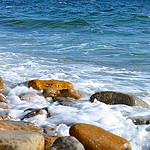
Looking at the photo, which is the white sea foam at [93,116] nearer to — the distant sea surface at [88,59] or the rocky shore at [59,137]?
the rocky shore at [59,137]

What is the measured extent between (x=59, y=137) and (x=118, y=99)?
2.18 meters

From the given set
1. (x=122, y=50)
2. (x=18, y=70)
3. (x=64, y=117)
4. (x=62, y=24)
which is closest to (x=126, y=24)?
(x=62, y=24)

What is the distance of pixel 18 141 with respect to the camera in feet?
6.08

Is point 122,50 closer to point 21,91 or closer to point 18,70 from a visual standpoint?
point 18,70

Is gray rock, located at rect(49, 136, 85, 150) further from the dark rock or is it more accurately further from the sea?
the sea

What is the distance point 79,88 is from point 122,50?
4.51 meters

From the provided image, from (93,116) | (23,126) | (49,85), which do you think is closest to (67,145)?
(23,126)

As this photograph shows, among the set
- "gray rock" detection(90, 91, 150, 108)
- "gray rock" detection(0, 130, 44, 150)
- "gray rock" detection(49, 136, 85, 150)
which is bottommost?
"gray rock" detection(90, 91, 150, 108)

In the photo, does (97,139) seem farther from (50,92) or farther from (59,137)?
(50,92)

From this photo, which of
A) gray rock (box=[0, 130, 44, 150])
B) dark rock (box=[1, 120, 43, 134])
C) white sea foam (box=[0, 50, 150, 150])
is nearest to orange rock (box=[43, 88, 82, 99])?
white sea foam (box=[0, 50, 150, 150])

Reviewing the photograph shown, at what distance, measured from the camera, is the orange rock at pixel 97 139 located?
2.47 meters

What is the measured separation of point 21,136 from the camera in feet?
6.29

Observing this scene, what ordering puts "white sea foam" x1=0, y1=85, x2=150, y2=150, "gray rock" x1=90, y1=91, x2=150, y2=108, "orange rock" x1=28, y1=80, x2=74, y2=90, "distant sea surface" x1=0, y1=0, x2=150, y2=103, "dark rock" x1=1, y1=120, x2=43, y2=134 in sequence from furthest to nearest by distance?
"distant sea surface" x1=0, y1=0, x2=150, y2=103 < "orange rock" x1=28, y1=80, x2=74, y2=90 < "gray rock" x1=90, y1=91, x2=150, y2=108 < "white sea foam" x1=0, y1=85, x2=150, y2=150 < "dark rock" x1=1, y1=120, x2=43, y2=134

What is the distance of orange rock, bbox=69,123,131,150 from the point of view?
247cm
